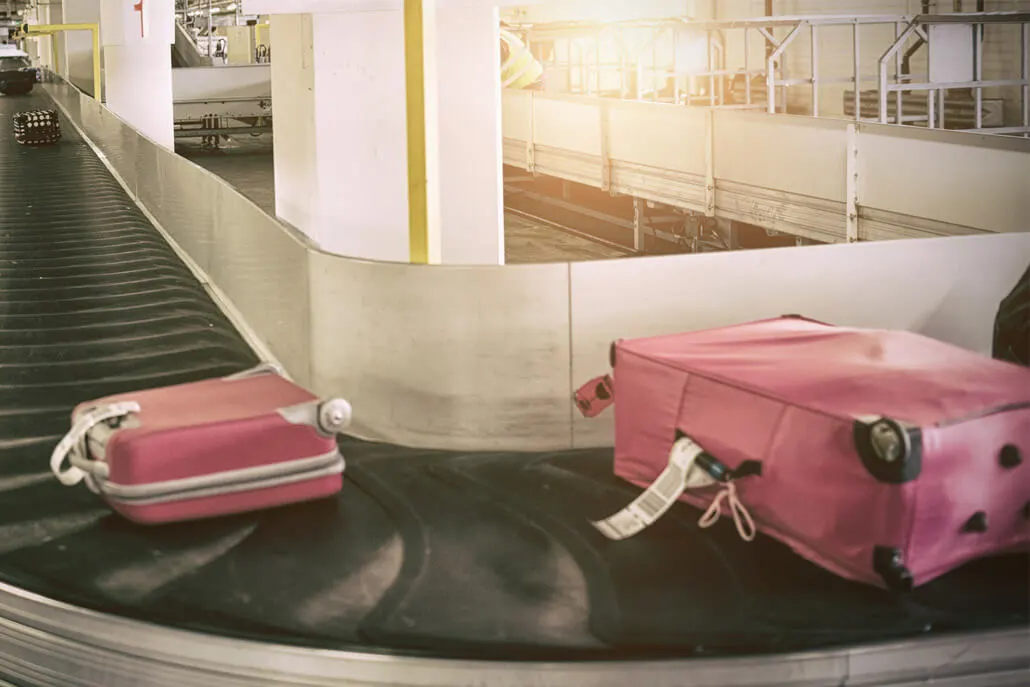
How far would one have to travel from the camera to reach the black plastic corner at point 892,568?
3117mm

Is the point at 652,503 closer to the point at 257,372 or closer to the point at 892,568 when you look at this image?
the point at 892,568

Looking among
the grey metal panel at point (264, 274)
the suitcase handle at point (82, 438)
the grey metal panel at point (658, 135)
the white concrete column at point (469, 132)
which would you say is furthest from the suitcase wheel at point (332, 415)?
the grey metal panel at point (658, 135)

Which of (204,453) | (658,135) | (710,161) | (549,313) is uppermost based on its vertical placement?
(658,135)

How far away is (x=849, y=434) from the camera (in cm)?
320

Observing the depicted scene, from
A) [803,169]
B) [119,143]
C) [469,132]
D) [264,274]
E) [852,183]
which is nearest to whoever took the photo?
[264,274]

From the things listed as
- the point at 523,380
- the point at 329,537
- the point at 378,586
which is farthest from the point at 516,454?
the point at 378,586

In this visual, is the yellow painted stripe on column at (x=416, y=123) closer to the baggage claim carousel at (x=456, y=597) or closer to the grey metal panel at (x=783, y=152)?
the baggage claim carousel at (x=456, y=597)

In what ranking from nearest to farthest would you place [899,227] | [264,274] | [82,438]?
[82,438]
[264,274]
[899,227]

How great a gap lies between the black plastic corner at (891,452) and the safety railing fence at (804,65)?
726 cm

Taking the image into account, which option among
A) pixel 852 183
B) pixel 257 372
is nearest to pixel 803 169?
pixel 852 183

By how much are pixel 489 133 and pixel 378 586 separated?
367 cm

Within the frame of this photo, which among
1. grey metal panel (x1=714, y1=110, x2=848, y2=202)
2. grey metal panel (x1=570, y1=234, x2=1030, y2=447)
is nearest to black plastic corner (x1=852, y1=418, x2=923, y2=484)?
grey metal panel (x1=570, y1=234, x2=1030, y2=447)

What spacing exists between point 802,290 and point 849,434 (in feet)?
5.08

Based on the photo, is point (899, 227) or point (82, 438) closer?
point (82, 438)
